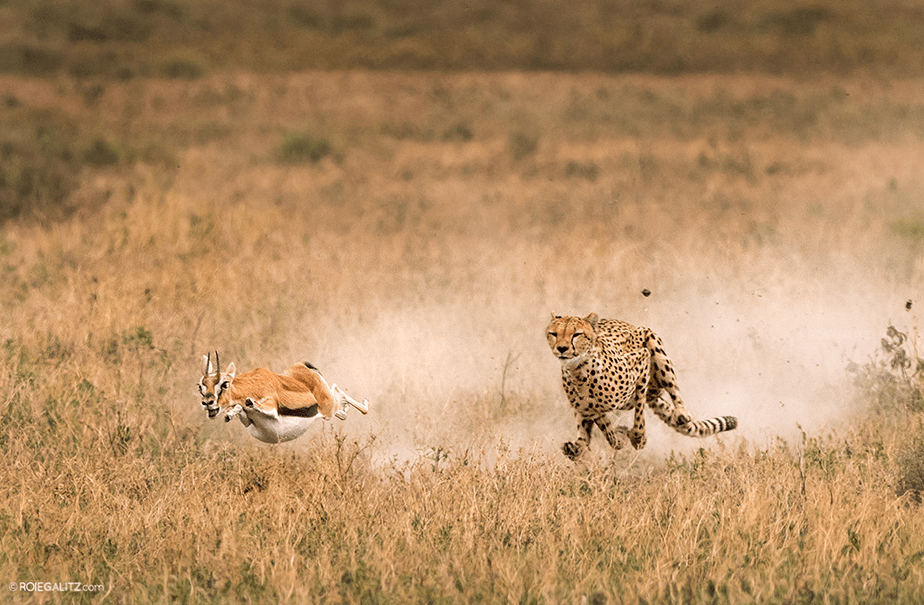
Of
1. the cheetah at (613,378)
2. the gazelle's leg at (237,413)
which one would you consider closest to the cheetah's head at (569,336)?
→ the cheetah at (613,378)

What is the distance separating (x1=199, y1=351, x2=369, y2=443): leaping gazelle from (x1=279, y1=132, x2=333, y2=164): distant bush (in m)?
13.9

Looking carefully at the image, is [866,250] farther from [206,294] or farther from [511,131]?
[511,131]

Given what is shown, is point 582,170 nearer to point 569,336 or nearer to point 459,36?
point 459,36

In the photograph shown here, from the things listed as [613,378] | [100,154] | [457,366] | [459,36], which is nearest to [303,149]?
[100,154]

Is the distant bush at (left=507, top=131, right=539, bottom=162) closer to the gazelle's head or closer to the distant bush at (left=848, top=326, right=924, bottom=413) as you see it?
the distant bush at (left=848, top=326, right=924, bottom=413)

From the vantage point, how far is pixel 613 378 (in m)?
5.13

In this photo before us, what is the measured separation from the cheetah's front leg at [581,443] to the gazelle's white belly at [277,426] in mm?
1711

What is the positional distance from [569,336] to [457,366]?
2926mm

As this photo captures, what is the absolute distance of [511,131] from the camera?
64.5ft

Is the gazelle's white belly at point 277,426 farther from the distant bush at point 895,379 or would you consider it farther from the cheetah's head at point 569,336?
the distant bush at point 895,379

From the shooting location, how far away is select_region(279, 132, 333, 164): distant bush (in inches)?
711

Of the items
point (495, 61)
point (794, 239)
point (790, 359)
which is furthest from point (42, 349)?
point (495, 61)

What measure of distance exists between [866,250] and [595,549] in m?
7.11

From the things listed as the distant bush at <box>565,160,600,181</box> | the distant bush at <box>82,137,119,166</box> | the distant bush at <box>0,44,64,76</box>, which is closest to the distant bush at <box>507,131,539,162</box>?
the distant bush at <box>565,160,600,181</box>
